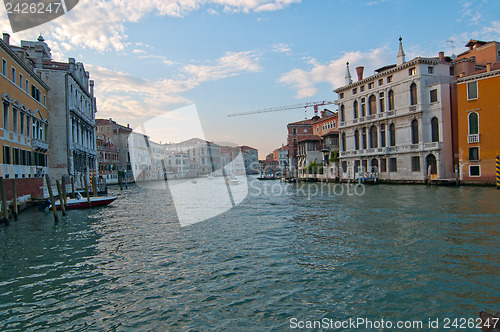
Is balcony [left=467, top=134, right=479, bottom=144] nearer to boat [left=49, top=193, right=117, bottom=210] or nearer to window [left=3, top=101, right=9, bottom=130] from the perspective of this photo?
boat [left=49, top=193, right=117, bottom=210]

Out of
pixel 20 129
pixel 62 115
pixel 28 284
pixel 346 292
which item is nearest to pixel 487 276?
pixel 346 292

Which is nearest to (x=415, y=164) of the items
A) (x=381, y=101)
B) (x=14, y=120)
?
(x=381, y=101)

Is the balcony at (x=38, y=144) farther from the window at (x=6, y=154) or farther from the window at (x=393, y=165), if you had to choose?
the window at (x=393, y=165)

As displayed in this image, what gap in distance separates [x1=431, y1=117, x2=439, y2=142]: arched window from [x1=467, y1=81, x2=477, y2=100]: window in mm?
3249

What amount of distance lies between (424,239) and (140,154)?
67259 mm

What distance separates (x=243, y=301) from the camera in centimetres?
475

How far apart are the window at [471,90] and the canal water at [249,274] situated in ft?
53.8

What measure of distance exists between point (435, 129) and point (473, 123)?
3.41 meters

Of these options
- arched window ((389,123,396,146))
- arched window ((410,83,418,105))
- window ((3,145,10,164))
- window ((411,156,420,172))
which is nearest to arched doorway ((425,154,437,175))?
window ((411,156,420,172))

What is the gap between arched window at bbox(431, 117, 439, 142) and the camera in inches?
1032

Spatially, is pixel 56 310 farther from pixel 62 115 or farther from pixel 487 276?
pixel 62 115

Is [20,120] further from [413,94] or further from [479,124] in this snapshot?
[479,124]

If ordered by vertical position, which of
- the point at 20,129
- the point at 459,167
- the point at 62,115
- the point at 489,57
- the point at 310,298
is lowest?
the point at 310,298

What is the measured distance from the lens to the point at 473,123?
23125 millimetres
